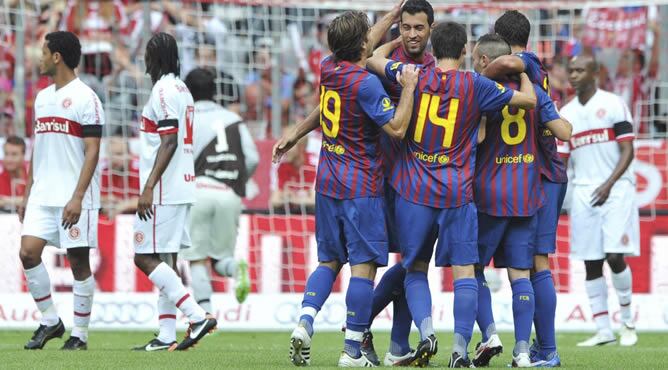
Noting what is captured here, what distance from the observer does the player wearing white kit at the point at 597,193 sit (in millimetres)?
11430

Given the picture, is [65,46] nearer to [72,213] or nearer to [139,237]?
[72,213]

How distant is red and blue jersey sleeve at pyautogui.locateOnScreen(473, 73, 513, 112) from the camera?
7.65 meters

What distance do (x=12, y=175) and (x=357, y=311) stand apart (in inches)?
298

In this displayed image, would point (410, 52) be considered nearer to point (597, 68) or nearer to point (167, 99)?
point (167, 99)

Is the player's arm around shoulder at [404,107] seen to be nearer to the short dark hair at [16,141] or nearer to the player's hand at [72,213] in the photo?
the player's hand at [72,213]

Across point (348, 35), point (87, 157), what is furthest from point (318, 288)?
point (87, 157)

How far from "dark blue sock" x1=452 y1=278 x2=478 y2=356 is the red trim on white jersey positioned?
10.3 feet

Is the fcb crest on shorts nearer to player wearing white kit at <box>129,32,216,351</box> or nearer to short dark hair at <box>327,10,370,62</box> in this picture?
player wearing white kit at <box>129,32,216,351</box>

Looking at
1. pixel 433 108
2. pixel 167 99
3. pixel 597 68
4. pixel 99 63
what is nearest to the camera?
pixel 433 108

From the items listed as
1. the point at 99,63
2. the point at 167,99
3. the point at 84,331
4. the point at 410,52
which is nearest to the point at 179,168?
the point at 167,99

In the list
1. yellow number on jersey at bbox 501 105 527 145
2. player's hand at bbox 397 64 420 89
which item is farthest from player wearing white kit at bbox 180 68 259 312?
player's hand at bbox 397 64 420 89

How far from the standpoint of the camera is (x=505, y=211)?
7996 millimetres

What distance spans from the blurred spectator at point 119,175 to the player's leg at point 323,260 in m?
7.02

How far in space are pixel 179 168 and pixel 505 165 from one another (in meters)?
2.63
